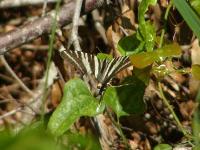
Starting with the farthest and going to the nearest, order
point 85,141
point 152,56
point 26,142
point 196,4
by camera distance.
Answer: point 196,4, point 152,56, point 85,141, point 26,142

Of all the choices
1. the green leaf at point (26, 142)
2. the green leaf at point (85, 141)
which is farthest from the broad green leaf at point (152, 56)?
the green leaf at point (26, 142)

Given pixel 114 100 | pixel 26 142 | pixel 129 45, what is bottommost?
pixel 114 100

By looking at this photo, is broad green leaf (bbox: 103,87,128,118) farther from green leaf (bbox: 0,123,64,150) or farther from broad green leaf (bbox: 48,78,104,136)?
green leaf (bbox: 0,123,64,150)

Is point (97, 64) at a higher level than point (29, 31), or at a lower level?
lower

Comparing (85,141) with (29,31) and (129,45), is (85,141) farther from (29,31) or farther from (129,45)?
(29,31)

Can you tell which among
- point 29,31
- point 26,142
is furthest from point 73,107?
point 26,142

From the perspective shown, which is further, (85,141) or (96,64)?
(96,64)
